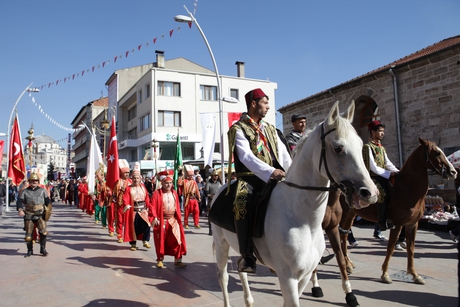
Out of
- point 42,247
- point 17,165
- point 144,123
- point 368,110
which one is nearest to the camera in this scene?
point 42,247

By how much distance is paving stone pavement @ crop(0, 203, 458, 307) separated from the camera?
4820mm

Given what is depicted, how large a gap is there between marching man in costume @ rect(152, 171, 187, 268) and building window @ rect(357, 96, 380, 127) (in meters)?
10.4

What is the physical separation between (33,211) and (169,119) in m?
27.8

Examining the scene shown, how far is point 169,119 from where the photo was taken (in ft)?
118

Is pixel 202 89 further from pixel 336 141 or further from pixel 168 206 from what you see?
pixel 336 141

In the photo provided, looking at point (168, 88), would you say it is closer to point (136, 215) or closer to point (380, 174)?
point (136, 215)

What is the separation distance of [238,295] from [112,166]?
6.20 m

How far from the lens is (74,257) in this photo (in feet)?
26.9

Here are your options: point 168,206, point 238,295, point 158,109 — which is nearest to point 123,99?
point 158,109

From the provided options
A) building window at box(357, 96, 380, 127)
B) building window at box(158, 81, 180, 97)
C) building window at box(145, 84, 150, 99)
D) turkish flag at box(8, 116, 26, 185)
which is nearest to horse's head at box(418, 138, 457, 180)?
building window at box(357, 96, 380, 127)

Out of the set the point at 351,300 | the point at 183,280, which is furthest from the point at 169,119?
the point at 351,300

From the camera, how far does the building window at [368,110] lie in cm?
1455

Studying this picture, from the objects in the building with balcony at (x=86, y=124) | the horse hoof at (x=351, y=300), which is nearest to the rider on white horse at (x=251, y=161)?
the horse hoof at (x=351, y=300)

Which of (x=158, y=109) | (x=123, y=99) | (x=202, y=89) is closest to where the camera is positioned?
(x=158, y=109)
